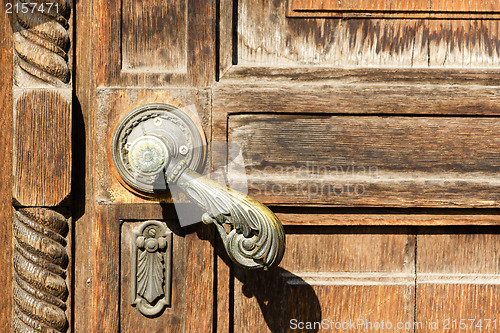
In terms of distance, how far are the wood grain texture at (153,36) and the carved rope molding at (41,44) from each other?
0.08 meters

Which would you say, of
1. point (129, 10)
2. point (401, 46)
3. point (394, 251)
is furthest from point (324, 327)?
point (129, 10)

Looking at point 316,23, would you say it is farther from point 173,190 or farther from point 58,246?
point 58,246

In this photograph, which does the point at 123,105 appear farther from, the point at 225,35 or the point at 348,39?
the point at 348,39

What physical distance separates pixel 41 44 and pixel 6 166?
0.59ft

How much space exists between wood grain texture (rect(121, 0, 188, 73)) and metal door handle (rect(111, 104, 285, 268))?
6cm

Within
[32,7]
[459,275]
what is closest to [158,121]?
[32,7]

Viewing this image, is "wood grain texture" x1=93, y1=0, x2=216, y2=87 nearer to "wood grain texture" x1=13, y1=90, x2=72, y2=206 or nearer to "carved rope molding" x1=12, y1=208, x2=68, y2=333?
"wood grain texture" x1=13, y1=90, x2=72, y2=206

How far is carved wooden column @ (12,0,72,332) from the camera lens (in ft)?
2.05

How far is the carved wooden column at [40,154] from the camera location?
2.05 ft

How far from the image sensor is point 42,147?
63 cm

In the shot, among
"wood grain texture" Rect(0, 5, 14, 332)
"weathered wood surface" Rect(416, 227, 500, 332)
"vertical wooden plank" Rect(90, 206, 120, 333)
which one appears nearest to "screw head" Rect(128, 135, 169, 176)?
"vertical wooden plank" Rect(90, 206, 120, 333)

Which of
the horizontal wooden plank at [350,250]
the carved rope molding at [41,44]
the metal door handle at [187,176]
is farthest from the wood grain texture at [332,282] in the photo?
the carved rope molding at [41,44]

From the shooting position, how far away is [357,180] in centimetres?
65

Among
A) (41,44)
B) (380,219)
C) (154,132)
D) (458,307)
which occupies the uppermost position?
(41,44)
